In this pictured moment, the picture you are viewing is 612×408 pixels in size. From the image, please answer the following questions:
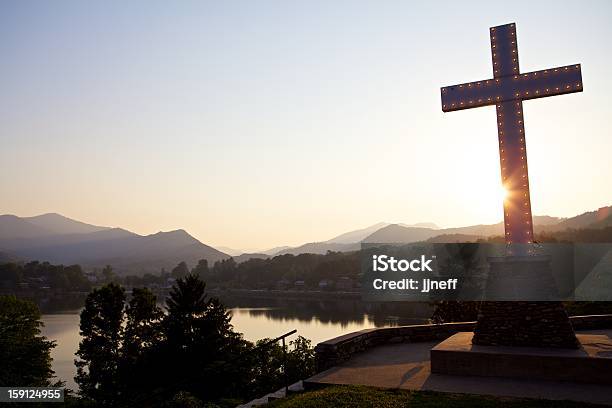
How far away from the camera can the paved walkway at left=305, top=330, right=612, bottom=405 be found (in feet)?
26.2

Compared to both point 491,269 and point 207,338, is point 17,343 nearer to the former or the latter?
point 207,338

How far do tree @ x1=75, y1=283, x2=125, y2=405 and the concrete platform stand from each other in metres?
31.3

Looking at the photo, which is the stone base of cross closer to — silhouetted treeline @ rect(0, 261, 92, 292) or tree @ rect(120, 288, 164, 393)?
tree @ rect(120, 288, 164, 393)

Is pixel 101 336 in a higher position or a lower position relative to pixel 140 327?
lower

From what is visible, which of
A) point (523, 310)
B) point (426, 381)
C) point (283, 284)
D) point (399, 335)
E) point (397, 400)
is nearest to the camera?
point (397, 400)

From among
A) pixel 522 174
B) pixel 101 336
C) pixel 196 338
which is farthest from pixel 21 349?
pixel 522 174

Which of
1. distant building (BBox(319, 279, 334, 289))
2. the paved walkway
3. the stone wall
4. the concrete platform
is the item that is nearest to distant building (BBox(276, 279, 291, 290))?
distant building (BBox(319, 279, 334, 289))

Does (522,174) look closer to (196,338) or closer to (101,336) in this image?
(196,338)

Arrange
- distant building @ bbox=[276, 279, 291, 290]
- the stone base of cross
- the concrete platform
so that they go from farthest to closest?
1. distant building @ bbox=[276, 279, 291, 290]
2. the stone base of cross
3. the concrete platform

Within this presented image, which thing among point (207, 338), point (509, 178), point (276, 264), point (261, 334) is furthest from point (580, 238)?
point (276, 264)

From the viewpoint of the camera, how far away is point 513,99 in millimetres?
11516

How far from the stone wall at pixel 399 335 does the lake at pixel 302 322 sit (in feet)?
107

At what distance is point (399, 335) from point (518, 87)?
7.72 meters

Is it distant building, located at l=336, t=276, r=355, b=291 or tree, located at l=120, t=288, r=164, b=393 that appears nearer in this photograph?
tree, located at l=120, t=288, r=164, b=393
